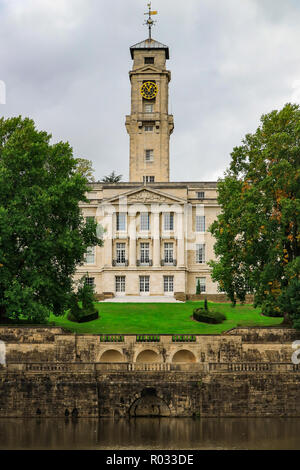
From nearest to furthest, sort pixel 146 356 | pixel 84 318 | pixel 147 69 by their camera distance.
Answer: pixel 146 356 < pixel 84 318 < pixel 147 69

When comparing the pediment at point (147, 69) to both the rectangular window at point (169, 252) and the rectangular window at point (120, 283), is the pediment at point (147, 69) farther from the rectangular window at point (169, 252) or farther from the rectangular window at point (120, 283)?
the rectangular window at point (120, 283)

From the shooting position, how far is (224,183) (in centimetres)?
4944

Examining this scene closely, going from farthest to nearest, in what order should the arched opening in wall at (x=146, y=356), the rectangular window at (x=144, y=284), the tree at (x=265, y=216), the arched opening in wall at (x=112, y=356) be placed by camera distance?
the rectangular window at (x=144, y=284) < the tree at (x=265, y=216) < the arched opening in wall at (x=146, y=356) < the arched opening in wall at (x=112, y=356)

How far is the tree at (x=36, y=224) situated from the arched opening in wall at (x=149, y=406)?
395 inches

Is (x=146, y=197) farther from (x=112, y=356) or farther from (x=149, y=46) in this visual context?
(x=112, y=356)

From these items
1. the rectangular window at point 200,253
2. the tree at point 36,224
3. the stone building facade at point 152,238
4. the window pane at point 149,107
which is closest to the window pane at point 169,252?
the stone building facade at point 152,238

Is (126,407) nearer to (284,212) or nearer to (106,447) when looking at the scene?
(106,447)

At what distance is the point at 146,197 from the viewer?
3063 inches

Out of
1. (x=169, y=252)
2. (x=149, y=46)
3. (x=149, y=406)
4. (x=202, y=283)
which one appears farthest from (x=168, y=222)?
(x=149, y=406)

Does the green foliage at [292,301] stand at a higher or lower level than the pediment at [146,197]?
lower

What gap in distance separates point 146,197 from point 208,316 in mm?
25374

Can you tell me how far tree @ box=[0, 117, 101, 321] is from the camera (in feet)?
137

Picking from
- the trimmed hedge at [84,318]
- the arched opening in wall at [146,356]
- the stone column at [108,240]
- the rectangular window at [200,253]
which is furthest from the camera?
the rectangular window at [200,253]

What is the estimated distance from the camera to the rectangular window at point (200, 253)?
261 ft
